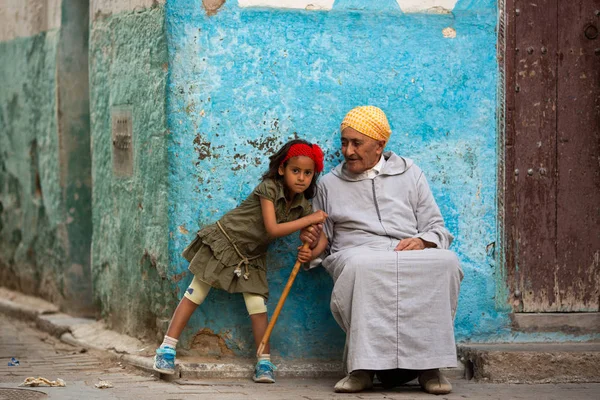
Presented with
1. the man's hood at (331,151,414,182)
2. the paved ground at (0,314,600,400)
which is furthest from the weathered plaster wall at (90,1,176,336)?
the man's hood at (331,151,414,182)

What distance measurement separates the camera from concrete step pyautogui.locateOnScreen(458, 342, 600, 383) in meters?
5.82

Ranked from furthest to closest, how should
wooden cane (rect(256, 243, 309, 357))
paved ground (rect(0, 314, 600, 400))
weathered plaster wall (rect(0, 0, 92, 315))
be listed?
1. weathered plaster wall (rect(0, 0, 92, 315))
2. wooden cane (rect(256, 243, 309, 357))
3. paved ground (rect(0, 314, 600, 400))

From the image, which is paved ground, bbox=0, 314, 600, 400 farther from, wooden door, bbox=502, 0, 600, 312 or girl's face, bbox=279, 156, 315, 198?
girl's face, bbox=279, 156, 315, 198

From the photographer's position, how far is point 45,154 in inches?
313

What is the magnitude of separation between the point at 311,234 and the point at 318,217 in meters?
0.10

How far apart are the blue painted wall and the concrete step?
32cm

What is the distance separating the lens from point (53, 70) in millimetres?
7723

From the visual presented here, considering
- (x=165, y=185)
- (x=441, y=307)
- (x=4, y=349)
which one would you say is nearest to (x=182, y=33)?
(x=165, y=185)

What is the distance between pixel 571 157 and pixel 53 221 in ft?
12.1

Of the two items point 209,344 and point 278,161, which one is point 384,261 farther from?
point 209,344

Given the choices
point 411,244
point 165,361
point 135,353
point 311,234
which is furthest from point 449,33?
point 135,353

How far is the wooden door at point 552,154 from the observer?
6203 millimetres

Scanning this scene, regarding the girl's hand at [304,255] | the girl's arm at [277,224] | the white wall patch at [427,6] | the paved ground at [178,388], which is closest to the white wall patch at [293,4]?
the white wall patch at [427,6]

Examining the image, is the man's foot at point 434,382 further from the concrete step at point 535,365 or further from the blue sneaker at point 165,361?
the blue sneaker at point 165,361
